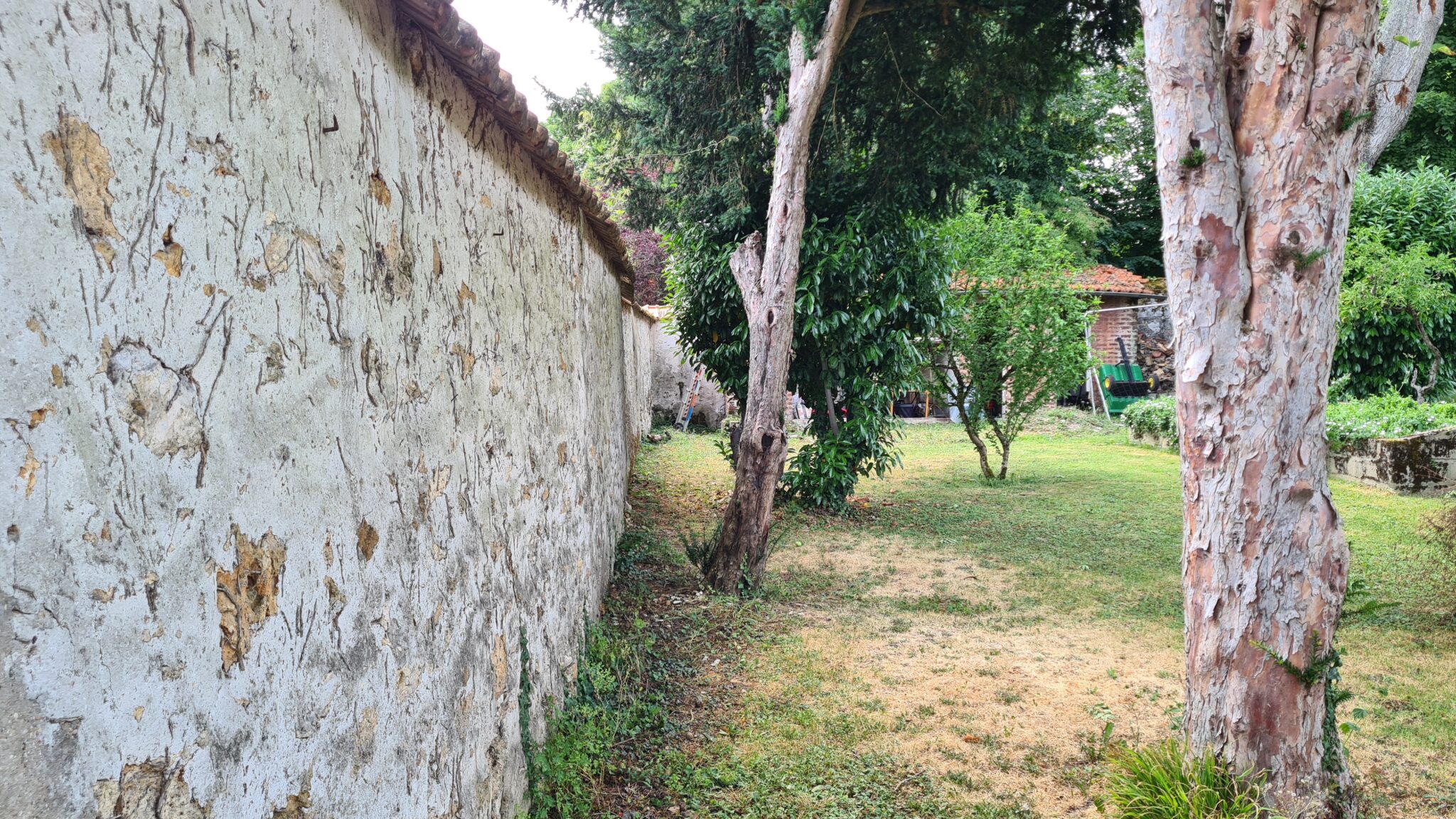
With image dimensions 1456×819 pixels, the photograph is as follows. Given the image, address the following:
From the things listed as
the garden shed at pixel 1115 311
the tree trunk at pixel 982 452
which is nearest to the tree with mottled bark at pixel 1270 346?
the tree trunk at pixel 982 452

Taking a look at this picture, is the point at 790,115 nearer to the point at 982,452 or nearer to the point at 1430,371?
the point at 982,452

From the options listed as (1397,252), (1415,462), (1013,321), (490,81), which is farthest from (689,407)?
(490,81)

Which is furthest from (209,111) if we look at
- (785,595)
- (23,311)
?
(785,595)

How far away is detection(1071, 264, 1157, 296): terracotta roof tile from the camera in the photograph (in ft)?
64.7

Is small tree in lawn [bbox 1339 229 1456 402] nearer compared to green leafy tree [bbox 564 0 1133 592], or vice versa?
green leafy tree [bbox 564 0 1133 592]

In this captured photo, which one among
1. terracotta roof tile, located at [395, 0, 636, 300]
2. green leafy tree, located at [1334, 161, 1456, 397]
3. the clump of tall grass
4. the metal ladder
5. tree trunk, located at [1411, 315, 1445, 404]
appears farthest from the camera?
the metal ladder

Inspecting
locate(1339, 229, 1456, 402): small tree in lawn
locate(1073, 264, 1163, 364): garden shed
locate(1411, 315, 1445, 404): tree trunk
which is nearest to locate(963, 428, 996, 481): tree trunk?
locate(1339, 229, 1456, 402): small tree in lawn

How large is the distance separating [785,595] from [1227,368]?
12.6 ft

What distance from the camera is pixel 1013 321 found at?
10688mm

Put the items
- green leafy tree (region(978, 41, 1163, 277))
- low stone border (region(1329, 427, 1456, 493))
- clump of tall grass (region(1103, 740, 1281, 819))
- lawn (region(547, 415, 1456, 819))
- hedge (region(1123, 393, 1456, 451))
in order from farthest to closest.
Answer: green leafy tree (region(978, 41, 1163, 277)) → hedge (region(1123, 393, 1456, 451)) → low stone border (region(1329, 427, 1456, 493)) → lawn (region(547, 415, 1456, 819)) → clump of tall grass (region(1103, 740, 1281, 819))

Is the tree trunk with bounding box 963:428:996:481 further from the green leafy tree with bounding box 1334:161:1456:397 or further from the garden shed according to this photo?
the garden shed

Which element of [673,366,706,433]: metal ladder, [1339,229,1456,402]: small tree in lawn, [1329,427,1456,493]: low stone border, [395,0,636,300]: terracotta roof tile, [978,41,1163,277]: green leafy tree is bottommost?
[1329,427,1456,493]: low stone border

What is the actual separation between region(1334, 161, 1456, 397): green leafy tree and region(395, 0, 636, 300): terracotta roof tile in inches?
495

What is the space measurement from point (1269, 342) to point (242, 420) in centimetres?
309
